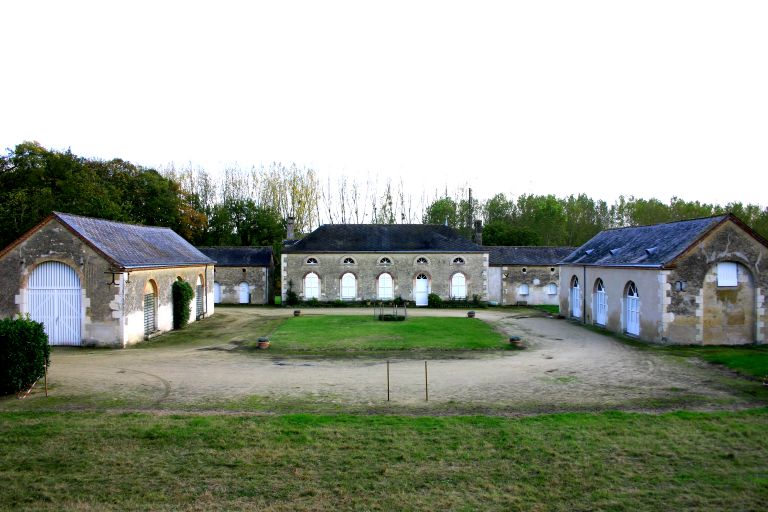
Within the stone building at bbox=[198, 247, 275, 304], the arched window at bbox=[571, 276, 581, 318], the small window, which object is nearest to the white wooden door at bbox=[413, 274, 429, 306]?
the arched window at bbox=[571, 276, 581, 318]

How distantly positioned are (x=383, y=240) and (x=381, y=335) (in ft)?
51.6

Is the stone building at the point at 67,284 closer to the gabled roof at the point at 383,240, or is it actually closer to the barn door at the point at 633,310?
the gabled roof at the point at 383,240

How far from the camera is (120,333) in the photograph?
17.7m

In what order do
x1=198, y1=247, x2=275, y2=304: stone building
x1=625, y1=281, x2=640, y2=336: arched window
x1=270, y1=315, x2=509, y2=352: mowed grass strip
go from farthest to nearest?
x1=198, y1=247, x2=275, y2=304: stone building, x1=625, y1=281, x2=640, y2=336: arched window, x1=270, y1=315, x2=509, y2=352: mowed grass strip

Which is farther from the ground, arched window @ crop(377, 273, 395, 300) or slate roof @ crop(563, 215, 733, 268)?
slate roof @ crop(563, 215, 733, 268)

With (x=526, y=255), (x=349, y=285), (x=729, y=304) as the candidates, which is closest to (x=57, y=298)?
(x=349, y=285)

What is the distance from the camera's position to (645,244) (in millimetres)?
21328

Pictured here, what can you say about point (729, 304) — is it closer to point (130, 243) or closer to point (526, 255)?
point (526, 255)

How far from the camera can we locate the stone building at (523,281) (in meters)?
35.9

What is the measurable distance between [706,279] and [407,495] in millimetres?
16301

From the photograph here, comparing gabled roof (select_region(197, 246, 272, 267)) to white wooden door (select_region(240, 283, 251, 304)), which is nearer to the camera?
gabled roof (select_region(197, 246, 272, 267))

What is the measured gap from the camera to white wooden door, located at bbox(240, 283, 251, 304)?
36156mm

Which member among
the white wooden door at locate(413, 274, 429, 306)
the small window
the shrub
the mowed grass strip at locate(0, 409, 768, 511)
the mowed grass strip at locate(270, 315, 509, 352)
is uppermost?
the small window

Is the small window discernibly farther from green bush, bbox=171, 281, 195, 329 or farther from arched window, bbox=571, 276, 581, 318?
green bush, bbox=171, 281, 195, 329
